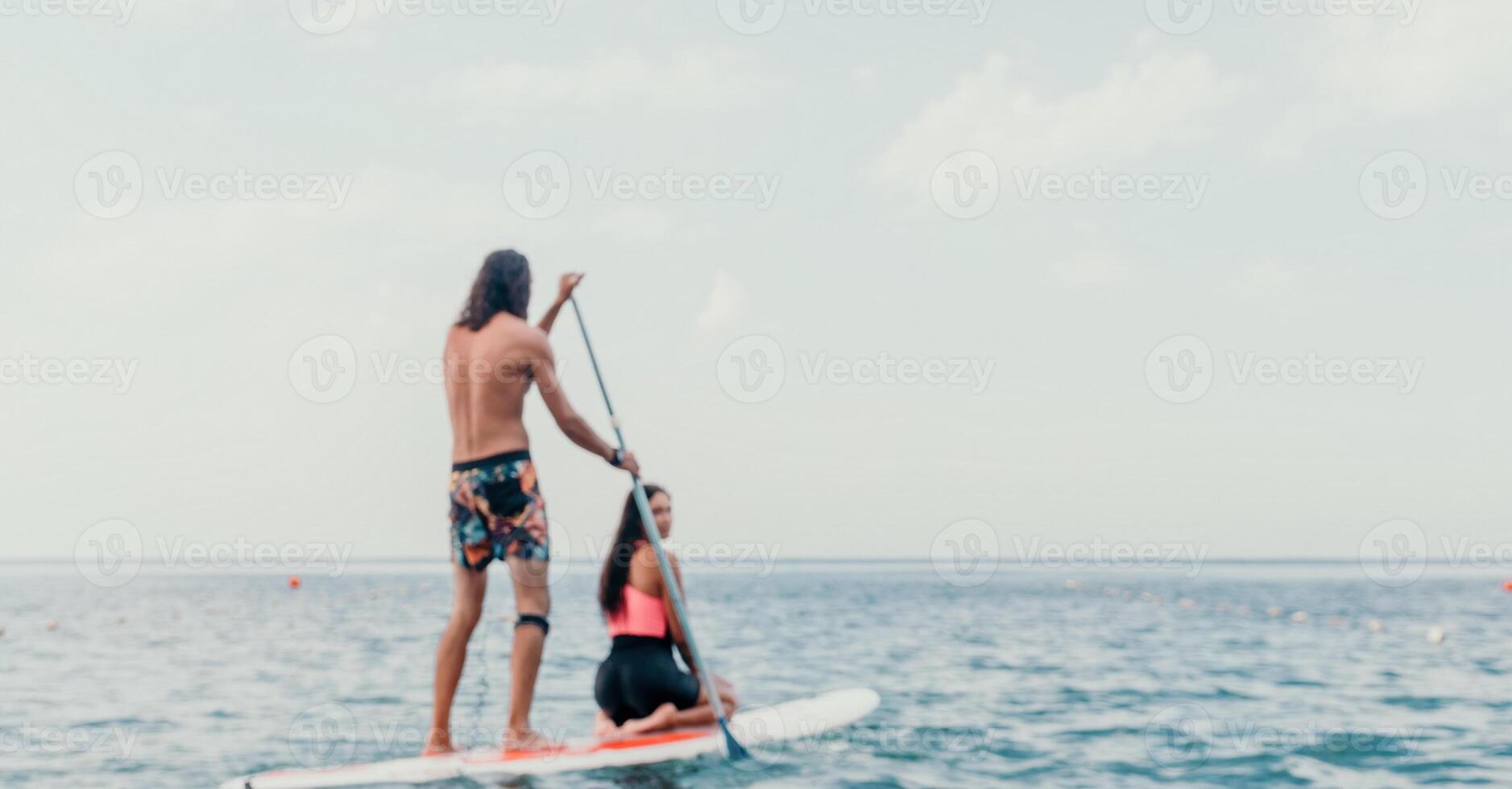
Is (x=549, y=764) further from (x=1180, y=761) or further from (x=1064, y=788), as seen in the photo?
(x=1180, y=761)

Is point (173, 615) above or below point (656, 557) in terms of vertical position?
below

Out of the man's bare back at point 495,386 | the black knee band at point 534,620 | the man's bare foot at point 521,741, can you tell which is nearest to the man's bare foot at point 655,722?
the man's bare foot at point 521,741

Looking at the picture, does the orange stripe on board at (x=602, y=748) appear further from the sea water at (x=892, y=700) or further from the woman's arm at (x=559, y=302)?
the woman's arm at (x=559, y=302)

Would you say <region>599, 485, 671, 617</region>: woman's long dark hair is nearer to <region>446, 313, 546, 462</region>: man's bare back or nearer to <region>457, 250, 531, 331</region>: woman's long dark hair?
<region>446, 313, 546, 462</region>: man's bare back

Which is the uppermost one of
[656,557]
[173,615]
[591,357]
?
[591,357]

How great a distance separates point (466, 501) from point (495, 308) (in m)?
1.06

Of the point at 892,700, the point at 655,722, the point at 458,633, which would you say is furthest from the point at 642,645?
the point at 892,700

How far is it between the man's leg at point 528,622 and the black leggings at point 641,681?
1.30 metres

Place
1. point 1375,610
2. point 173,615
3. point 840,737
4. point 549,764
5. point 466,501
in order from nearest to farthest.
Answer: point 466,501
point 549,764
point 840,737
point 173,615
point 1375,610

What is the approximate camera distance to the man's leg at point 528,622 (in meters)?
6.51

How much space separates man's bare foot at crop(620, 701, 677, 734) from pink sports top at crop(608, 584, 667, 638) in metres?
0.47

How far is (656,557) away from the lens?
7.62 meters

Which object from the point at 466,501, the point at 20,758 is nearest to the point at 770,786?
the point at 466,501

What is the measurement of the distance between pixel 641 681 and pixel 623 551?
0.83 meters
